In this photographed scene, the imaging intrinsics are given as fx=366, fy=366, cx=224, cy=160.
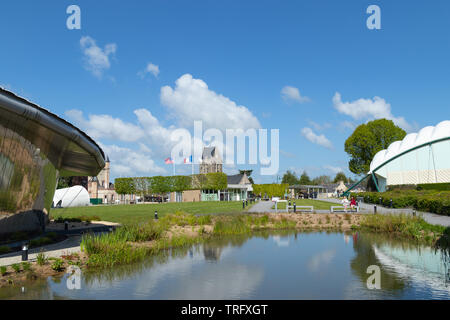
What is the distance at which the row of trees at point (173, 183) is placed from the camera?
71250 millimetres

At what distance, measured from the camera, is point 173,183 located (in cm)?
7256

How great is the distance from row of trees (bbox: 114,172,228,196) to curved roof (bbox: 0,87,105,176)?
53.3 metres

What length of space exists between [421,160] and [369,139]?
18.2 metres

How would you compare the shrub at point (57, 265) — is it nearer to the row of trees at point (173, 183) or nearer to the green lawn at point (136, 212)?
the green lawn at point (136, 212)

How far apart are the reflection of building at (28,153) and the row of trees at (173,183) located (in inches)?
2146

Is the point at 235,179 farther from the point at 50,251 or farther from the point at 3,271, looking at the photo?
the point at 3,271

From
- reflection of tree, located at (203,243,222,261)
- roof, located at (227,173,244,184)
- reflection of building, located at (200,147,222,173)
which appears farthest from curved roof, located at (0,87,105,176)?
reflection of building, located at (200,147,222,173)

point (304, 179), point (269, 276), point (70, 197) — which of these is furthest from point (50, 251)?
point (304, 179)

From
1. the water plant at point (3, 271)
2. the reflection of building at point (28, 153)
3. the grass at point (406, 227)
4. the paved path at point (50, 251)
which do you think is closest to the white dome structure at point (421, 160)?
the grass at point (406, 227)

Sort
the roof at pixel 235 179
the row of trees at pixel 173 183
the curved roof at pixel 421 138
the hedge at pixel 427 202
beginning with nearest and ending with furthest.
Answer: the hedge at pixel 427 202
the curved roof at pixel 421 138
the row of trees at pixel 173 183
the roof at pixel 235 179

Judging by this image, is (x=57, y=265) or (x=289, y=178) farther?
(x=289, y=178)

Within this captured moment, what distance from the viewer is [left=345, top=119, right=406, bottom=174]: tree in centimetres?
6750

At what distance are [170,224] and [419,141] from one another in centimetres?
4421
